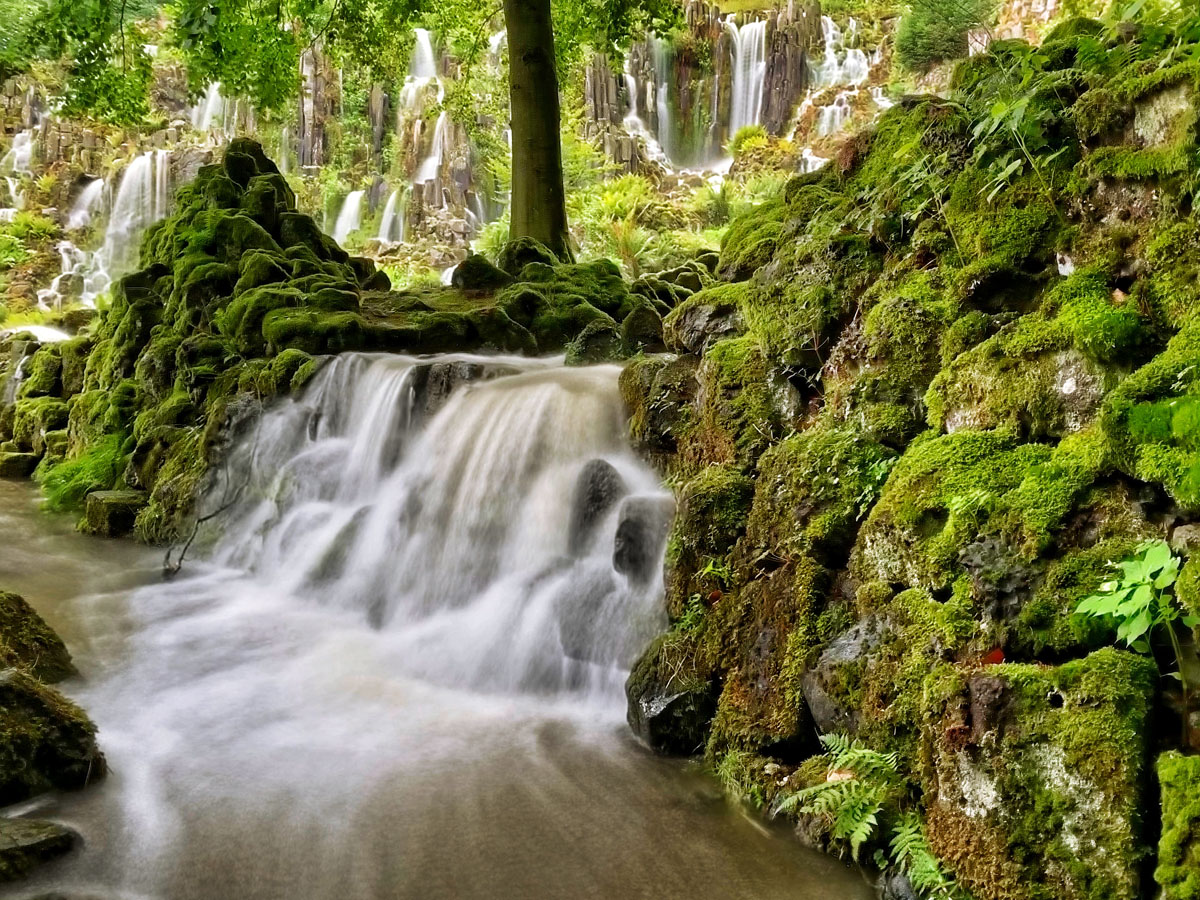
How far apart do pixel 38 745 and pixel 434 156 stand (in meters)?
28.3

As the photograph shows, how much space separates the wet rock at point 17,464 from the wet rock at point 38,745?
11.0 m

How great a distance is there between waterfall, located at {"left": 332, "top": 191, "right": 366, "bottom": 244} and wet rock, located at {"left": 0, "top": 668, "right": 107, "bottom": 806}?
26366 mm

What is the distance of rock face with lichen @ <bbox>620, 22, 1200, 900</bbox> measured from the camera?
2492 mm

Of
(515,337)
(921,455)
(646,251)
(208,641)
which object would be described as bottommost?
(208,641)

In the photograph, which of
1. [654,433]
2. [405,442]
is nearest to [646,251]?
[405,442]

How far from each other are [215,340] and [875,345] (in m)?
8.52

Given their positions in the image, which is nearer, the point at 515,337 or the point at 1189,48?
the point at 1189,48

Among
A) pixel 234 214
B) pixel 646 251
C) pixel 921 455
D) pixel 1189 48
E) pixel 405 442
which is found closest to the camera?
pixel 1189 48

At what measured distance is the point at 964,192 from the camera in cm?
397

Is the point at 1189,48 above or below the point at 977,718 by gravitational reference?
above

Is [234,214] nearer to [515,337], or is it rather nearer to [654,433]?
[515,337]

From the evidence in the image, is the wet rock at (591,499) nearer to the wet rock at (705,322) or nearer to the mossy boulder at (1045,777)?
the wet rock at (705,322)

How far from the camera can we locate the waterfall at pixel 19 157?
30422 mm

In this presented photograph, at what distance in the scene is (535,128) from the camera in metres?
11.6
